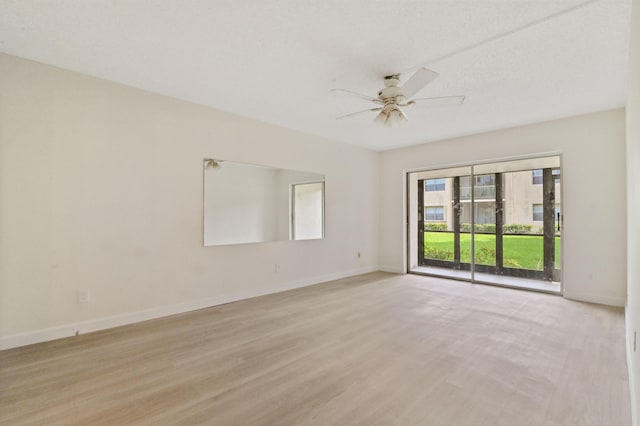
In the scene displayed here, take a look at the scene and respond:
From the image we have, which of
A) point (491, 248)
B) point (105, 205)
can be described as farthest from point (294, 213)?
point (491, 248)

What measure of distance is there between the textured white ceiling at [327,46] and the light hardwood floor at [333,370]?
258 cm

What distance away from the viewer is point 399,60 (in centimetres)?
269

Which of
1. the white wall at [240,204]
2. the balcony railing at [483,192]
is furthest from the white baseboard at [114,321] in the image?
the balcony railing at [483,192]

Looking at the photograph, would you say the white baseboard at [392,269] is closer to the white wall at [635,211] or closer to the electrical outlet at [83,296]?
the white wall at [635,211]

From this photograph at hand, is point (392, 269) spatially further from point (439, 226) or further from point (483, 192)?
point (483, 192)

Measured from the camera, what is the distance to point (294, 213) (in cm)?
488

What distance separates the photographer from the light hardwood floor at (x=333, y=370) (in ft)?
5.76

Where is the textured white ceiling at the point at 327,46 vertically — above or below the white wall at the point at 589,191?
above

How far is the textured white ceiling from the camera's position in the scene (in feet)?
6.73

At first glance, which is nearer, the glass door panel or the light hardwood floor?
the light hardwood floor

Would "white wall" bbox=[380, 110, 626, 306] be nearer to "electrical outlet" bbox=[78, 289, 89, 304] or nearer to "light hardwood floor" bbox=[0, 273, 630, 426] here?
"light hardwood floor" bbox=[0, 273, 630, 426]

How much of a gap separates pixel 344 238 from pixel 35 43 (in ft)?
15.5

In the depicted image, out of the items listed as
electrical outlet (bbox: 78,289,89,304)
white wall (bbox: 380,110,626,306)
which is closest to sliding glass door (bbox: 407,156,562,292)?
white wall (bbox: 380,110,626,306)

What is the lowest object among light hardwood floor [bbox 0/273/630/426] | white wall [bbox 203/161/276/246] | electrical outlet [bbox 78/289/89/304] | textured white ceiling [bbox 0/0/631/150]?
light hardwood floor [bbox 0/273/630/426]
